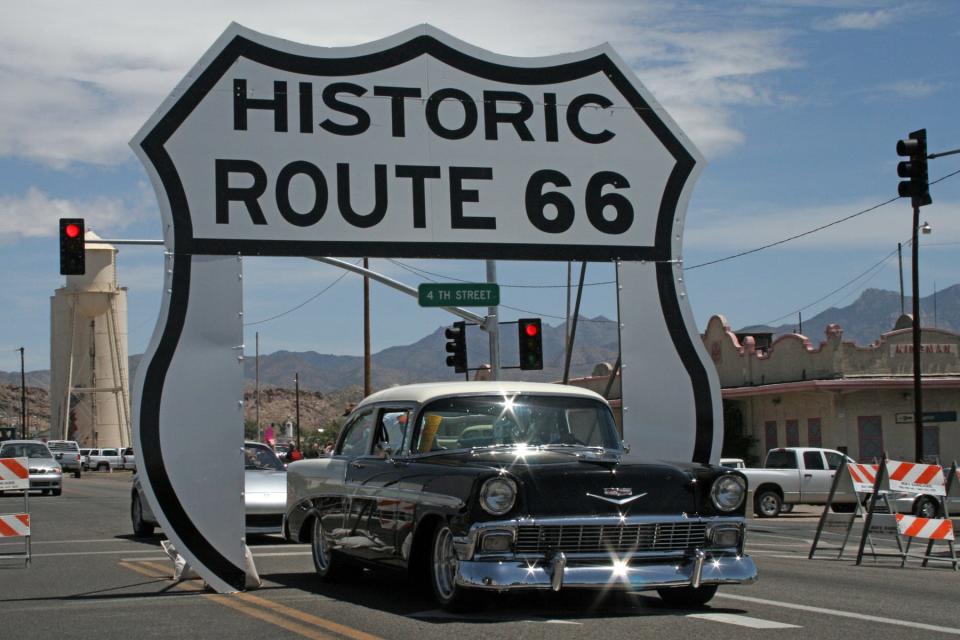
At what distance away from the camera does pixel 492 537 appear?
882 centimetres

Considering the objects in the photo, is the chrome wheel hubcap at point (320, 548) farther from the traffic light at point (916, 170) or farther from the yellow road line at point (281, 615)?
the traffic light at point (916, 170)

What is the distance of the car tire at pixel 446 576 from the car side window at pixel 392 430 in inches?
52.3

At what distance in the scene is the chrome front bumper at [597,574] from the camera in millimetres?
8727

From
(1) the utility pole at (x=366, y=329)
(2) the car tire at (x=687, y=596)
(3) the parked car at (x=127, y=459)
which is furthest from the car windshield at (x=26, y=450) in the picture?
(3) the parked car at (x=127, y=459)

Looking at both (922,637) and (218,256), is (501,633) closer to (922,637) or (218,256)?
(922,637)

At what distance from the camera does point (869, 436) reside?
40.4m

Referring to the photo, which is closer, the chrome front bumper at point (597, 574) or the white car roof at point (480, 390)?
the chrome front bumper at point (597, 574)

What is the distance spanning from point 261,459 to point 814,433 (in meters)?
26.2

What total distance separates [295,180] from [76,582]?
14.4 ft

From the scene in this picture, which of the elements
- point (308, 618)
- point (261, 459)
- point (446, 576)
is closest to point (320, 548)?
point (308, 618)

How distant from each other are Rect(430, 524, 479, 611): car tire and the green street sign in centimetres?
1184

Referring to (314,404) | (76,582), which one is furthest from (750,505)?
(314,404)

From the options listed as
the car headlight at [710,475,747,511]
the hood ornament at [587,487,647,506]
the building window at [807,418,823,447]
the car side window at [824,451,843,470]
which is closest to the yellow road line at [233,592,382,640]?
the hood ornament at [587,487,647,506]

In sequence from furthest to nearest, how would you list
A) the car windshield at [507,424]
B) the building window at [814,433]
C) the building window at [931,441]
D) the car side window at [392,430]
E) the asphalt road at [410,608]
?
the building window at [814,433], the building window at [931,441], the car side window at [392,430], the car windshield at [507,424], the asphalt road at [410,608]
